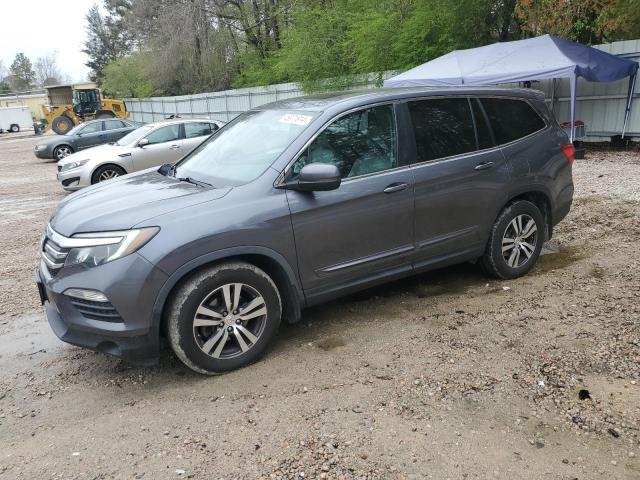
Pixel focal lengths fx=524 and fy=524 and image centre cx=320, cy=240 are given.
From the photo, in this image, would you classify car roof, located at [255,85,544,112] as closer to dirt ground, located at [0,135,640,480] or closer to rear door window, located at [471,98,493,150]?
rear door window, located at [471,98,493,150]

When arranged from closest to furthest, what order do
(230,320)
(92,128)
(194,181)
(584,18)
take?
1. (230,320)
2. (194,181)
3. (584,18)
4. (92,128)

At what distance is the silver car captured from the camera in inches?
423

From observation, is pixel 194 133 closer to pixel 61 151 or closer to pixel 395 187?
pixel 395 187

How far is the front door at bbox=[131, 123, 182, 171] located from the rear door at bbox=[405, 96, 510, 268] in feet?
26.0

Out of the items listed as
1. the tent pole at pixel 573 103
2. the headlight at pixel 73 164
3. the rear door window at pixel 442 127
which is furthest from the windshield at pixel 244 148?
the tent pole at pixel 573 103

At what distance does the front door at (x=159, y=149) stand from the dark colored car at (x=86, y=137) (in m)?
6.61

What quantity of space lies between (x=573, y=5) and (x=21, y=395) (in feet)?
47.5

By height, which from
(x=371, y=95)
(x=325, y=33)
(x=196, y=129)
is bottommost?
(x=196, y=129)

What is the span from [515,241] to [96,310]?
11.7ft

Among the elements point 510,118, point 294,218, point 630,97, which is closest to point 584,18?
point 630,97

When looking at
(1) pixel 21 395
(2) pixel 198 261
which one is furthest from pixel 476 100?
(1) pixel 21 395

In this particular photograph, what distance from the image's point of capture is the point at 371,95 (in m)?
4.11

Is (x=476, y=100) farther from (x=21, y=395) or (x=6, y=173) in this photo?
(x=6, y=173)

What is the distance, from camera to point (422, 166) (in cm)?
415
